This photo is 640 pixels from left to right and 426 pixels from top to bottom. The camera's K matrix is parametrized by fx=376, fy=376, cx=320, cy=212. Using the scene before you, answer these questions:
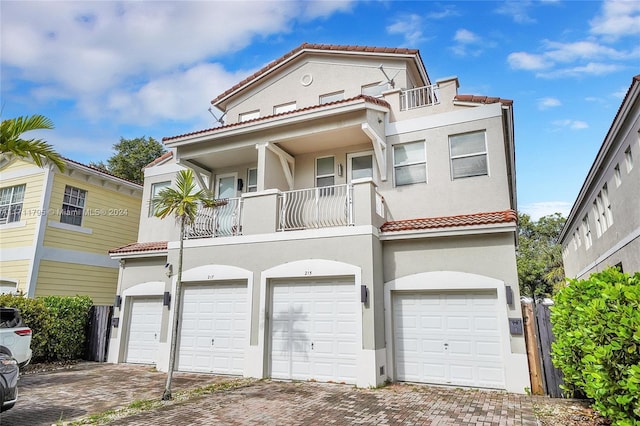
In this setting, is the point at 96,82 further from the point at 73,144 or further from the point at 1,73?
the point at 73,144

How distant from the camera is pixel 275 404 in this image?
Result: 7629 millimetres

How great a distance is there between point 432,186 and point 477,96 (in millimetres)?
3056

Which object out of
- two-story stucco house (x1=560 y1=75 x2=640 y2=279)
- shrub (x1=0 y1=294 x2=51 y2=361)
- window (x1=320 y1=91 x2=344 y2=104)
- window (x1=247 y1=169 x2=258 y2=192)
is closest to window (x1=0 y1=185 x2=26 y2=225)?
shrub (x1=0 y1=294 x2=51 y2=361)

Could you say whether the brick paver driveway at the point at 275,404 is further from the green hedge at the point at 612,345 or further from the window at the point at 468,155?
the window at the point at 468,155

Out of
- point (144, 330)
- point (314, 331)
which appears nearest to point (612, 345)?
point (314, 331)

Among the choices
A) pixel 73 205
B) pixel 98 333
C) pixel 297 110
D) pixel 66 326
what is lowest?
pixel 98 333

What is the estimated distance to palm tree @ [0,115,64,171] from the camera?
820 centimetres

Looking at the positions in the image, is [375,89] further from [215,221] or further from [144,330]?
[144,330]

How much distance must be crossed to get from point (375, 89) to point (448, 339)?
29.3 ft

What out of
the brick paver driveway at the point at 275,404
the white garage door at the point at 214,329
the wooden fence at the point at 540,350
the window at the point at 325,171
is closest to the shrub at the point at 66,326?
the brick paver driveway at the point at 275,404

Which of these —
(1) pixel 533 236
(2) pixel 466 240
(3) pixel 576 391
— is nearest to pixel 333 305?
(2) pixel 466 240

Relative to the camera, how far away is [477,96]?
1138cm

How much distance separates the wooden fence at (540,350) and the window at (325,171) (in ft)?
22.4

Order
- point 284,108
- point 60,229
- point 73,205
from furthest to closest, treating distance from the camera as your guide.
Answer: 1. point 73,205
2. point 60,229
3. point 284,108
